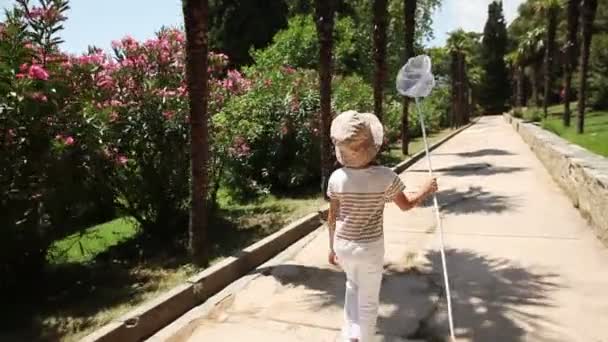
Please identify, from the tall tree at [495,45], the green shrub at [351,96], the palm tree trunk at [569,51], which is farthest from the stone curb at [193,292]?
the tall tree at [495,45]

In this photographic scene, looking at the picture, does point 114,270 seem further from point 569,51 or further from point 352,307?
point 569,51

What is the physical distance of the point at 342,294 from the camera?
508 centimetres

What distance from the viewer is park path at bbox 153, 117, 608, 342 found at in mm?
4223

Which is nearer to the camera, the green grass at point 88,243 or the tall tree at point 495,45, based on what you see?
the green grass at point 88,243

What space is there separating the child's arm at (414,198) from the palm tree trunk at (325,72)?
6.03 metres

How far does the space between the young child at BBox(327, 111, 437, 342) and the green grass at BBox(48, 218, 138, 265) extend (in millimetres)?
3837

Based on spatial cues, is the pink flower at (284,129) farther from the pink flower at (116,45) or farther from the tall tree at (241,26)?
the tall tree at (241,26)

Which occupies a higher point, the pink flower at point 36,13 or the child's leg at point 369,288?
the pink flower at point 36,13

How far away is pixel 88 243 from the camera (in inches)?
329

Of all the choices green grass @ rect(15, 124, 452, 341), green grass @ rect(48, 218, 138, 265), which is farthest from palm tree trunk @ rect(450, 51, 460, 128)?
green grass @ rect(48, 218, 138, 265)

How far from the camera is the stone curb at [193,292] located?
13.9ft

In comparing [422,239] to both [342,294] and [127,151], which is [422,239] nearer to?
[342,294]

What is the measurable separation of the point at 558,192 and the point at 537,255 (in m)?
4.23

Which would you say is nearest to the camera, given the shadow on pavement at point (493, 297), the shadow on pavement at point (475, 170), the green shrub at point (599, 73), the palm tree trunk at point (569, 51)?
the shadow on pavement at point (493, 297)
